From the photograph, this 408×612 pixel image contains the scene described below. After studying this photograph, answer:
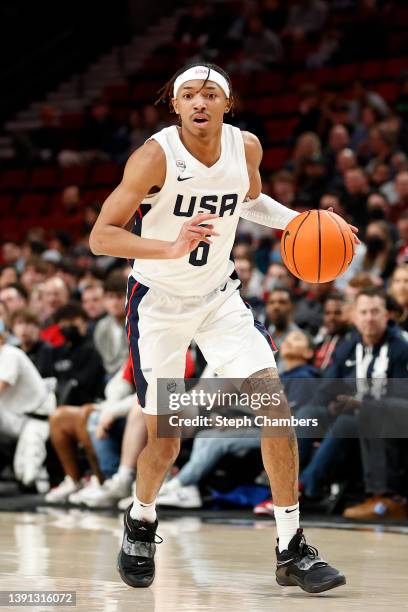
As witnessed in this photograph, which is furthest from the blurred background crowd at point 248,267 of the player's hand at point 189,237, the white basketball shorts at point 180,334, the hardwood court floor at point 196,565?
the player's hand at point 189,237

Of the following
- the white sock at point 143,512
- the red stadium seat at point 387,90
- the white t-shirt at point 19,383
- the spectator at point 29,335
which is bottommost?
the white sock at point 143,512

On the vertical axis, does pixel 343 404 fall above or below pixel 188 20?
below

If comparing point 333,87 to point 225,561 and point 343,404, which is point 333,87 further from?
point 225,561

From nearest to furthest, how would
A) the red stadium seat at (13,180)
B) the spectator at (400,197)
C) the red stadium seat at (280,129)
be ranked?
the spectator at (400,197), the red stadium seat at (280,129), the red stadium seat at (13,180)

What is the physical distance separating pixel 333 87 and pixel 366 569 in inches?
389

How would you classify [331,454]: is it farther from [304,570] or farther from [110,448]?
[304,570]

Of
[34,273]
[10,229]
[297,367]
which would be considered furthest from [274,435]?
[10,229]

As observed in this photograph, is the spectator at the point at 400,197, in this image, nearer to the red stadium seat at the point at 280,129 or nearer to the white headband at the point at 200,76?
the red stadium seat at the point at 280,129

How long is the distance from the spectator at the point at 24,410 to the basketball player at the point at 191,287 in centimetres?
384

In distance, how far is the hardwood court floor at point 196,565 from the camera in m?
4.44

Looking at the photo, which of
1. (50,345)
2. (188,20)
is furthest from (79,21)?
(50,345)

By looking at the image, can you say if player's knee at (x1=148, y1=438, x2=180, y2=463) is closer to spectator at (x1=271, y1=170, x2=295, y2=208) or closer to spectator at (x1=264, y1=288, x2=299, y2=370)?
spectator at (x1=264, y1=288, x2=299, y2=370)

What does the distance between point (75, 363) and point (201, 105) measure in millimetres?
4755

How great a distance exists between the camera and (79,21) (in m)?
20.0
